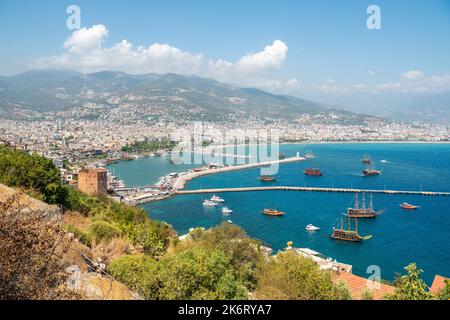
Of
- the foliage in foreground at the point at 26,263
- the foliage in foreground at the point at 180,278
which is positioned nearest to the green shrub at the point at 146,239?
the foliage in foreground at the point at 180,278

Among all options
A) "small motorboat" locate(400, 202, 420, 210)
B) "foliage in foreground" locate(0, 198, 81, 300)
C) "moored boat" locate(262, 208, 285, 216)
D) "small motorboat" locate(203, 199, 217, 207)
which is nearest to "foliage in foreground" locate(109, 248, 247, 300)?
"foliage in foreground" locate(0, 198, 81, 300)

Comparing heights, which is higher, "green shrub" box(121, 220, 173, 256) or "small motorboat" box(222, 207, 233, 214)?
"green shrub" box(121, 220, 173, 256)

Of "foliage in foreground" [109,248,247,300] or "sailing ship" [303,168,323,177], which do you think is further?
"sailing ship" [303,168,323,177]

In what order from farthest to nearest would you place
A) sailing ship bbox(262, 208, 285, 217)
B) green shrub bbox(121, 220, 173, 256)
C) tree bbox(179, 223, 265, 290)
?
sailing ship bbox(262, 208, 285, 217), green shrub bbox(121, 220, 173, 256), tree bbox(179, 223, 265, 290)

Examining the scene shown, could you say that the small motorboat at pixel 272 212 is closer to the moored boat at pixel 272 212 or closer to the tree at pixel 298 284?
the moored boat at pixel 272 212

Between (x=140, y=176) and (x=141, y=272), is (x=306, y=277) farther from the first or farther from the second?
(x=140, y=176)

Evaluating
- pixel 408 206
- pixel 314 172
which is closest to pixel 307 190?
pixel 314 172

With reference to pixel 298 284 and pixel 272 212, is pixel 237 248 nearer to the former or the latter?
pixel 298 284

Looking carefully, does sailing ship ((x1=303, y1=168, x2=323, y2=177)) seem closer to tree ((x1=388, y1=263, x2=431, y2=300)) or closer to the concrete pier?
the concrete pier
